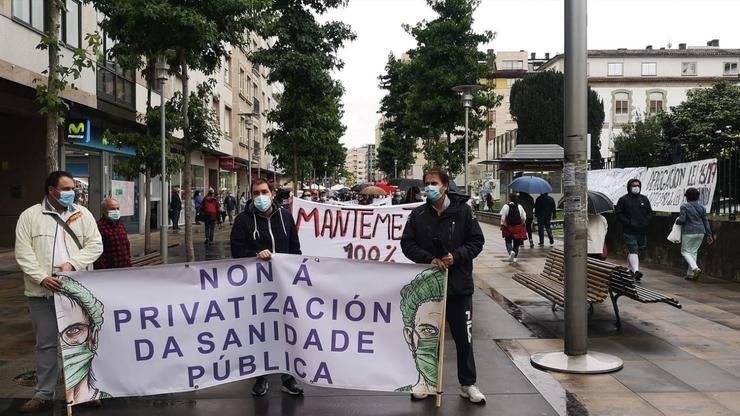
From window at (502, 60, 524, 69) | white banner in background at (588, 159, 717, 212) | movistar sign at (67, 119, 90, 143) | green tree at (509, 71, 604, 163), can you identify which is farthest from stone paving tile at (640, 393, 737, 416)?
window at (502, 60, 524, 69)

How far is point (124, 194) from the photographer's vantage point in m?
21.2

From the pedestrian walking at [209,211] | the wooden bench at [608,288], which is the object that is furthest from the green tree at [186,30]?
the wooden bench at [608,288]

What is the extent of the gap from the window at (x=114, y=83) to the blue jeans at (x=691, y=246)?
1618 centimetres

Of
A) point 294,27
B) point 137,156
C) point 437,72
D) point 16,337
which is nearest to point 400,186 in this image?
point 437,72

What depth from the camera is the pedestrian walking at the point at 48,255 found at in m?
5.02

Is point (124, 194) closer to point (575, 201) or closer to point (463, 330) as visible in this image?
point (575, 201)

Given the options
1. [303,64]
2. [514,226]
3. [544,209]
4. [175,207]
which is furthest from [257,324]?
[175,207]

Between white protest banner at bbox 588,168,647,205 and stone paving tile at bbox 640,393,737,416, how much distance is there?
1127 centimetres

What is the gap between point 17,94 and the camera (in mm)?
15789

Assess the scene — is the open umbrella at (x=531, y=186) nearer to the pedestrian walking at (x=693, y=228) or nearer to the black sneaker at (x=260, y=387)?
the pedestrian walking at (x=693, y=228)

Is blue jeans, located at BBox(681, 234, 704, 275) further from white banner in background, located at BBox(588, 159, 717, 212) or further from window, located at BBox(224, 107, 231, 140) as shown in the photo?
window, located at BBox(224, 107, 231, 140)

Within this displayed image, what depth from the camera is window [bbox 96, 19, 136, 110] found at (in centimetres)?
1978

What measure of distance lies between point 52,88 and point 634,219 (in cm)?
966

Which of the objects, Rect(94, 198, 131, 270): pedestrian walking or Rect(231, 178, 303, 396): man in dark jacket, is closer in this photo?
Rect(231, 178, 303, 396): man in dark jacket
